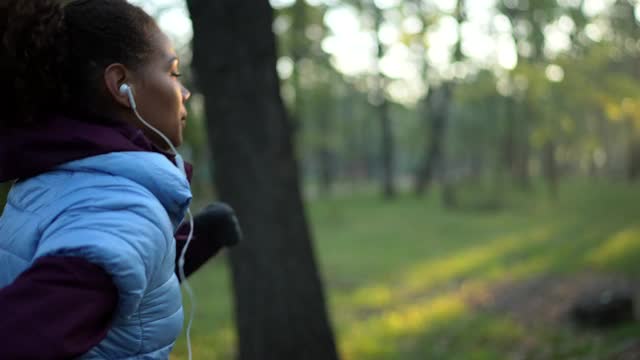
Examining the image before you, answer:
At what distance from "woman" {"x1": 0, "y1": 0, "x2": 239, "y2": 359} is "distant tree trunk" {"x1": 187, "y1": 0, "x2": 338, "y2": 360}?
3.22m

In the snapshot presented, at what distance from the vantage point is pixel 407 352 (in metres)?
7.84

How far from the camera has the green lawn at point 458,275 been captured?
782cm

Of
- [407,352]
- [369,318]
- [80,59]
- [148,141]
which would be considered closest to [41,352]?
[148,141]

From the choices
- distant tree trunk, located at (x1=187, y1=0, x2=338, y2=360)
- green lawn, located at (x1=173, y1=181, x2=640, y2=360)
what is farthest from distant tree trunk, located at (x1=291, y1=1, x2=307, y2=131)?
distant tree trunk, located at (x1=187, y1=0, x2=338, y2=360)

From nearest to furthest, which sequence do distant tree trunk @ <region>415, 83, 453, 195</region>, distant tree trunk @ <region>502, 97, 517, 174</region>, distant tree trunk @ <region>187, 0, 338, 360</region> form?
distant tree trunk @ <region>187, 0, 338, 360</region> → distant tree trunk @ <region>415, 83, 453, 195</region> → distant tree trunk @ <region>502, 97, 517, 174</region>

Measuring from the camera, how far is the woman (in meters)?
1.17

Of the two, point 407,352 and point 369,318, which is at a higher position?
point 407,352

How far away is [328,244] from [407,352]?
49.2ft

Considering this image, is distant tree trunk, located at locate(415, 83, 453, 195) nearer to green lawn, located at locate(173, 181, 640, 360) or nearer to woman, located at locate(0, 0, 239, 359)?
green lawn, located at locate(173, 181, 640, 360)

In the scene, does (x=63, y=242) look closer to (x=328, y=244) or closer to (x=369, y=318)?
(x=369, y=318)

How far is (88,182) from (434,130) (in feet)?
119

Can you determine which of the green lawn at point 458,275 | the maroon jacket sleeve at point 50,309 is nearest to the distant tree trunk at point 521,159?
the green lawn at point 458,275

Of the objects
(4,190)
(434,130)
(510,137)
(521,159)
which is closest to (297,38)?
(4,190)

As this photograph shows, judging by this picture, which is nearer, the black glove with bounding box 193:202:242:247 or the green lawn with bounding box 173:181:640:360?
the black glove with bounding box 193:202:242:247
